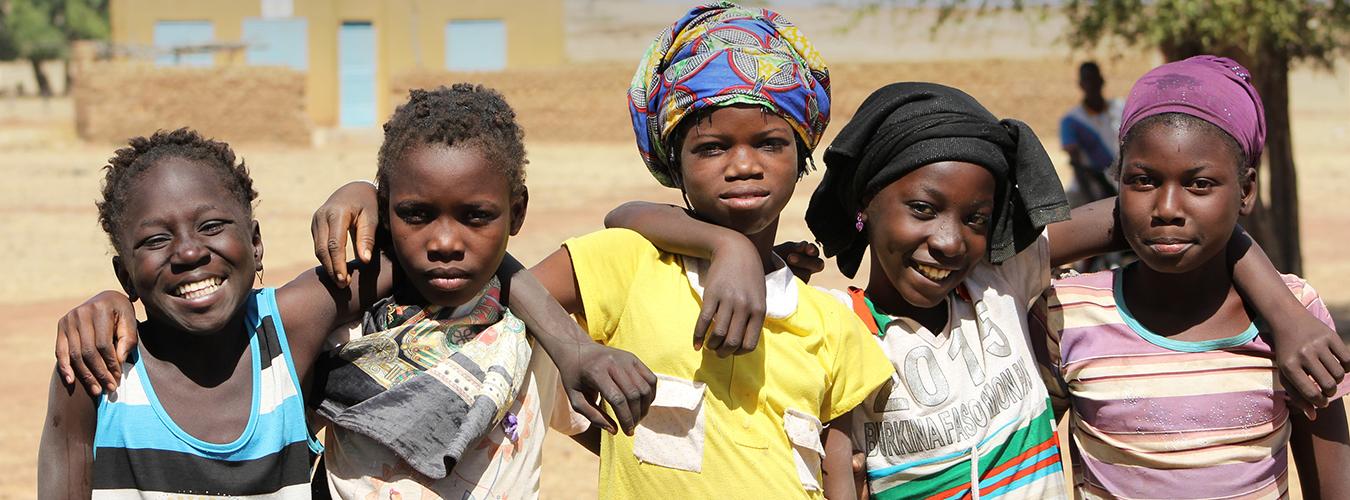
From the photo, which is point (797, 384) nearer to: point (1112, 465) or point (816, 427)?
point (816, 427)

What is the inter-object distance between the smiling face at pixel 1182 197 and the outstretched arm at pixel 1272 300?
0.31ft

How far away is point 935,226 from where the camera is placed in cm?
248

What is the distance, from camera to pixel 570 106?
27.3 m

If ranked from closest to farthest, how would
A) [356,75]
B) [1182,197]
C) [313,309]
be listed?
[313,309], [1182,197], [356,75]

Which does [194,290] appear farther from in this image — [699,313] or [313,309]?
[699,313]

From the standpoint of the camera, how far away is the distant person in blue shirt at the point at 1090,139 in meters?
9.24

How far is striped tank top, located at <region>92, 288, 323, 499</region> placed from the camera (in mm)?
2152

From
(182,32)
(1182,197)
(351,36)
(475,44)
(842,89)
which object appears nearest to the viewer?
(1182,197)

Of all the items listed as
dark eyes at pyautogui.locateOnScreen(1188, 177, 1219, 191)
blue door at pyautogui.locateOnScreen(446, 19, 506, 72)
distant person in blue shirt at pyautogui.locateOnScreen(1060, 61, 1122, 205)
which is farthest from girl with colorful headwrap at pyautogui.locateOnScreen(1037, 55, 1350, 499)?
blue door at pyautogui.locateOnScreen(446, 19, 506, 72)

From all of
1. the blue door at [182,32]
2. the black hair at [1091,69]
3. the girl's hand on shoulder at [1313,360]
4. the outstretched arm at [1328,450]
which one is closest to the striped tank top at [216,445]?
the girl's hand on shoulder at [1313,360]

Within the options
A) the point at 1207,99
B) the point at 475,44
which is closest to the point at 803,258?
the point at 1207,99

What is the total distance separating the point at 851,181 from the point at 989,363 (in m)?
0.45

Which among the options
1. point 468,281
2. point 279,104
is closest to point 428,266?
point 468,281

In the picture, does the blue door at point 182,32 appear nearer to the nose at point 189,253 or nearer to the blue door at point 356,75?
the blue door at point 356,75
